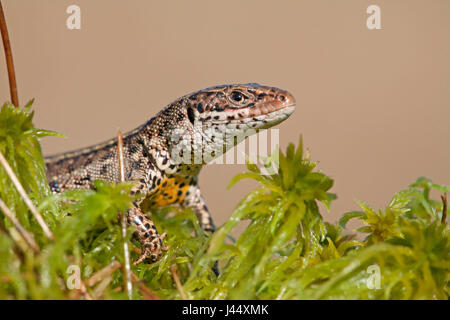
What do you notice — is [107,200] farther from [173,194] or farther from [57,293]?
[173,194]

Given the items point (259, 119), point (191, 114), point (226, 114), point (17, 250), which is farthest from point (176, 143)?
point (17, 250)

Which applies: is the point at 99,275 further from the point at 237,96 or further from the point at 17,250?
the point at 237,96

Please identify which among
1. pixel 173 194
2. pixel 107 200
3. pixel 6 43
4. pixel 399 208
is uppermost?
pixel 6 43

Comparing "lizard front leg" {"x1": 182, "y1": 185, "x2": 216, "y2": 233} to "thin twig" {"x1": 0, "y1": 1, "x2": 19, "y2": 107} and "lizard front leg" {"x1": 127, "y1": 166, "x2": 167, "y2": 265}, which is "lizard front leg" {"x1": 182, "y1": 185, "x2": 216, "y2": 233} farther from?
"thin twig" {"x1": 0, "y1": 1, "x2": 19, "y2": 107}

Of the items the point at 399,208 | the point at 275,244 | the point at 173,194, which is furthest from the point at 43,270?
the point at 173,194

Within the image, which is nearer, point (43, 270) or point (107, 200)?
point (43, 270)

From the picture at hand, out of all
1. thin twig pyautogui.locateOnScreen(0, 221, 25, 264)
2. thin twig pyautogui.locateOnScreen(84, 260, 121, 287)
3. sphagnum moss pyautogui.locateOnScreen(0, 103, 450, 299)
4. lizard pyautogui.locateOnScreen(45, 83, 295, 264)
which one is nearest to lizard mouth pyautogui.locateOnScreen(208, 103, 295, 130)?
lizard pyautogui.locateOnScreen(45, 83, 295, 264)
